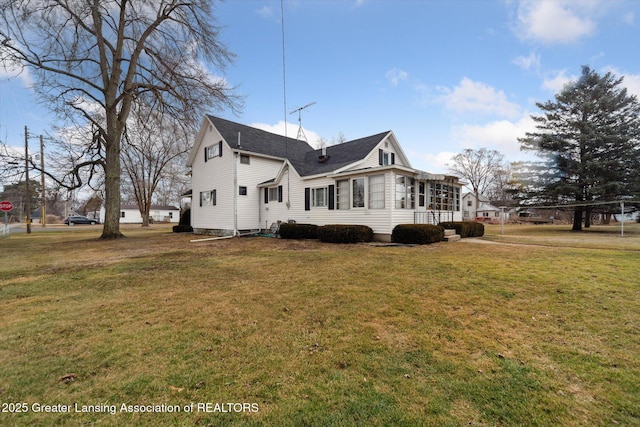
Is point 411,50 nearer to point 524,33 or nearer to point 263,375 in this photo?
point 524,33

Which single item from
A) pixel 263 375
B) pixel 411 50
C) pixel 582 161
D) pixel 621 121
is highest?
pixel 411 50

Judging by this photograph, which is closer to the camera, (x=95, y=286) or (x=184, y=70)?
Answer: (x=95, y=286)

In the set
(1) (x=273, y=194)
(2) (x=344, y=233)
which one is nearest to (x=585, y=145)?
(2) (x=344, y=233)

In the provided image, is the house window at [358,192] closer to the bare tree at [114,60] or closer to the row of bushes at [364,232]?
the row of bushes at [364,232]

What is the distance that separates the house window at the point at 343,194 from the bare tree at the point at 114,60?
22.4 feet

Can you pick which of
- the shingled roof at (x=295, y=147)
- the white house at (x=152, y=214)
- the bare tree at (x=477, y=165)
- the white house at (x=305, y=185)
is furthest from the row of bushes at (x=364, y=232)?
the white house at (x=152, y=214)

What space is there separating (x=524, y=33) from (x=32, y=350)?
17504 millimetres

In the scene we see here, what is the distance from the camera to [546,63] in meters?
13.2

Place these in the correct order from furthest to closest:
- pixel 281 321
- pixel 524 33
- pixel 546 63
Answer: pixel 546 63
pixel 524 33
pixel 281 321

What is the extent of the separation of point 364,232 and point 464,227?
595 cm

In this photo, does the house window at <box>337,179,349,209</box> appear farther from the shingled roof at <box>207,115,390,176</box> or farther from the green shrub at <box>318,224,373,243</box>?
the green shrub at <box>318,224,373,243</box>

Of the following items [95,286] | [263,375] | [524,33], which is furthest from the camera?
[524,33]

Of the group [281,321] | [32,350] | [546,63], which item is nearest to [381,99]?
[546,63]

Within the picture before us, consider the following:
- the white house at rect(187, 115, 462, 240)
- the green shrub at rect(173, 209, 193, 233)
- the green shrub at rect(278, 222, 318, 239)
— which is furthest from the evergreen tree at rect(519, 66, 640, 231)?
the green shrub at rect(173, 209, 193, 233)
